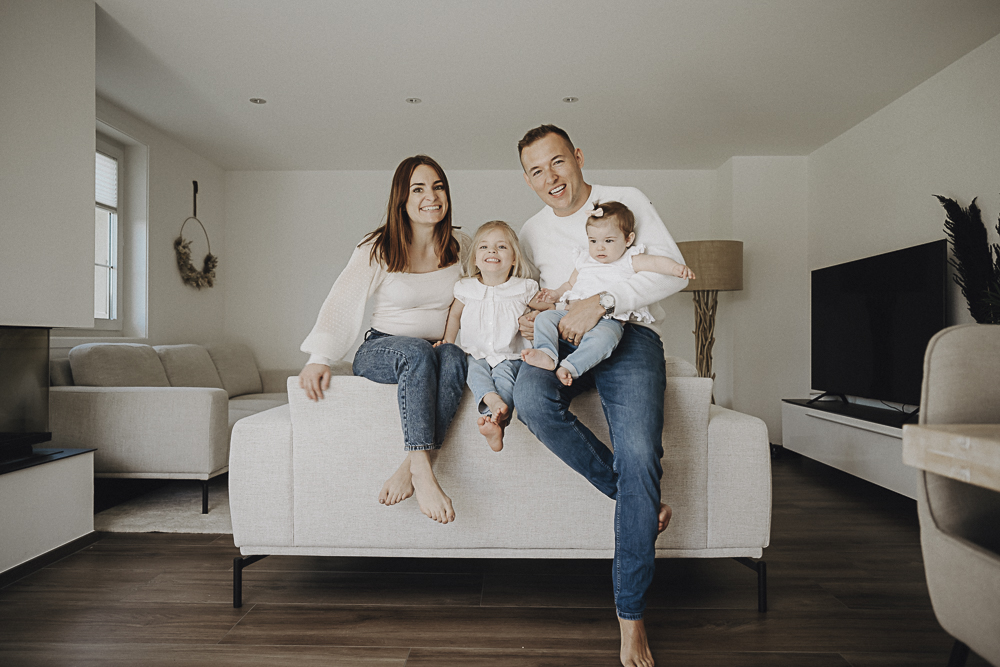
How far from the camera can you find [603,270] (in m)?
1.83

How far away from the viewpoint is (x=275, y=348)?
5.31m

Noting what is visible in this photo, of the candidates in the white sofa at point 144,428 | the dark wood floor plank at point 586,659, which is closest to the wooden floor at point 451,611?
the dark wood floor plank at point 586,659

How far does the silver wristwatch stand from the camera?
170 cm

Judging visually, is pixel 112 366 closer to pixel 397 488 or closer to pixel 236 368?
pixel 236 368

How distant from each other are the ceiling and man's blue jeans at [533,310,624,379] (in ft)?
5.54

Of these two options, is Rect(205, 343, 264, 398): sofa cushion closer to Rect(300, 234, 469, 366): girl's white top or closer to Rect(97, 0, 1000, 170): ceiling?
Rect(97, 0, 1000, 170): ceiling

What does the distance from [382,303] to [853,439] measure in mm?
2731

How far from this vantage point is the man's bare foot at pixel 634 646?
137 centimetres

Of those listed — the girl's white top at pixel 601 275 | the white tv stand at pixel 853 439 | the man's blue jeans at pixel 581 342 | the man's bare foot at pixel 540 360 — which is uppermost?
the girl's white top at pixel 601 275

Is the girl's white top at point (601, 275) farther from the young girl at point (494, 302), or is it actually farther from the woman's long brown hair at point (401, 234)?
the woman's long brown hair at point (401, 234)

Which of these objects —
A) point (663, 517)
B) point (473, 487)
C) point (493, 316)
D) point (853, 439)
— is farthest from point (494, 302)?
point (853, 439)

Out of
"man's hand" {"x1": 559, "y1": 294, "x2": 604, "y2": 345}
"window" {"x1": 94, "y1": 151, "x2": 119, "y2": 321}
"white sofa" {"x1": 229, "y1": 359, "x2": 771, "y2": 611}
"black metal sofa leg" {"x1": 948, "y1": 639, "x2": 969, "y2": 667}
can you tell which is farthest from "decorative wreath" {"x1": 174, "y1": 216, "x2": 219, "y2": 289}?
"black metal sofa leg" {"x1": 948, "y1": 639, "x2": 969, "y2": 667}

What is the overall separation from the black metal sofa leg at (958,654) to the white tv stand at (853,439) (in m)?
1.63

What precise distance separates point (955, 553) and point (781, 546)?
57.1 inches
